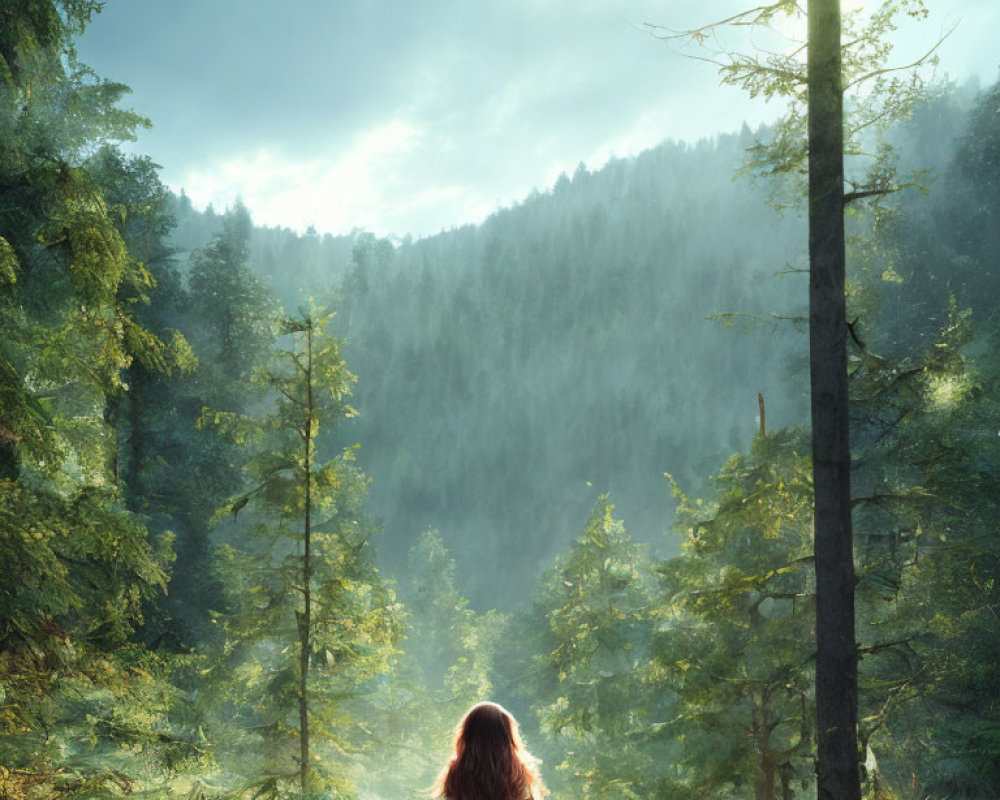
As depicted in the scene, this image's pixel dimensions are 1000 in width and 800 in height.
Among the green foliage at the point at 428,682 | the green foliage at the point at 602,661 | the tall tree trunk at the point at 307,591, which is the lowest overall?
the green foliage at the point at 428,682

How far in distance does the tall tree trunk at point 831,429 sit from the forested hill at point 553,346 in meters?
73.3

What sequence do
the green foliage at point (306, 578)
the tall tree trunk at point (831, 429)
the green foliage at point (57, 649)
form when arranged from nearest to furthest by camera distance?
the green foliage at point (57, 649) < the tall tree trunk at point (831, 429) < the green foliage at point (306, 578)

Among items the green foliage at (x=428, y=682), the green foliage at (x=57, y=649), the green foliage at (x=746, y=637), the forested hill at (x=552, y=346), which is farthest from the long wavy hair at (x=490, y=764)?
the forested hill at (x=552, y=346)

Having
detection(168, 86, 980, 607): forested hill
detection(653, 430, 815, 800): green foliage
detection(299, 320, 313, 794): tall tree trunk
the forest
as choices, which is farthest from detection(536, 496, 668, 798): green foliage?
detection(168, 86, 980, 607): forested hill

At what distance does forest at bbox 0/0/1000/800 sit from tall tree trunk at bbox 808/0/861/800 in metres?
0.26

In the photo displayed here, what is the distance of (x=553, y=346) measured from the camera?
120m

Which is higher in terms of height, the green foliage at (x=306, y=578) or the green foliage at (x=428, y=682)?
the green foliage at (x=306, y=578)

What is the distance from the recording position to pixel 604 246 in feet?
420

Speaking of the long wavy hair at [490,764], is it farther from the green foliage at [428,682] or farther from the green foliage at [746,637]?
the green foliage at [428,682]

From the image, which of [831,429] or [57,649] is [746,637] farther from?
[57,649]

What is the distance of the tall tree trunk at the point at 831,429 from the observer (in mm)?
5172

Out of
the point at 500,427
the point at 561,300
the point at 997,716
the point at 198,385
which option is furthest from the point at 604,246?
the point at 997,716

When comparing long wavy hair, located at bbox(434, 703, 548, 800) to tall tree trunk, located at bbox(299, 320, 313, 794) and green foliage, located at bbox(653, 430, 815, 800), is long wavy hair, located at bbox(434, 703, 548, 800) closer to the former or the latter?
green foliage, located at bbox(653, 430, 815, 800)

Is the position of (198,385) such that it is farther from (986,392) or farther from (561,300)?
(561,300)
